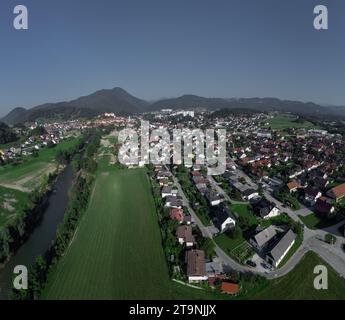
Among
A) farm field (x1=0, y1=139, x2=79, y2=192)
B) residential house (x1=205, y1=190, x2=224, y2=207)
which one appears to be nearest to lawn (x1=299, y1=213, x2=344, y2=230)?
residential house (x1=205, y1=190, x2=224, y2=207)

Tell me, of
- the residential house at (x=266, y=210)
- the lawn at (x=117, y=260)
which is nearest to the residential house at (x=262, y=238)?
the residential house at (x=266, y=210)

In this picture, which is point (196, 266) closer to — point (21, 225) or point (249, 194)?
point (249, 194)

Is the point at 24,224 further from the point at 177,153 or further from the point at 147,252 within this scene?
the point at 177,153

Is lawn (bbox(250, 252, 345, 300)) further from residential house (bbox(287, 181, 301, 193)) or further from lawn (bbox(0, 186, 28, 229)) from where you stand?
lawn (bbox(0, 186, 28, 229))

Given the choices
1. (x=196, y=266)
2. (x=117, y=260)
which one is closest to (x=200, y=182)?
(x=117, y=260)

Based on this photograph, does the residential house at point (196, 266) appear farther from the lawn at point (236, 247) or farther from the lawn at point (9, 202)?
the lawn at point (9, 202)

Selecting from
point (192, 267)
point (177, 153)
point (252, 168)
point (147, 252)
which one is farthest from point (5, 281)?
point (177, 153)
